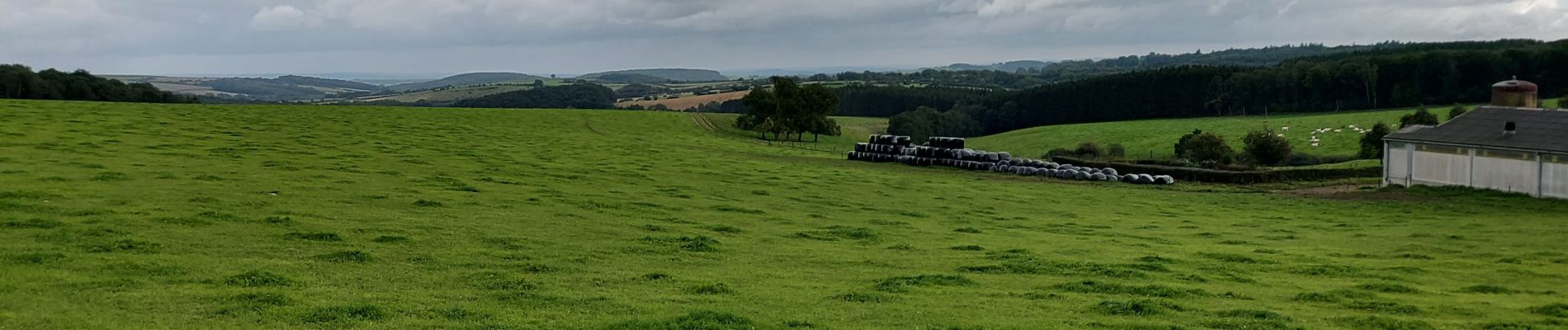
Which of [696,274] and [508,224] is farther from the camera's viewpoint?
[508,224]

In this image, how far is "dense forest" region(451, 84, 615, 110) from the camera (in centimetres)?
15225

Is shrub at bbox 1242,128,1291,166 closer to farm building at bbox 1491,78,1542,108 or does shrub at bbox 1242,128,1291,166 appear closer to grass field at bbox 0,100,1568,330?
farm building at bbox 1491,78,1542,108

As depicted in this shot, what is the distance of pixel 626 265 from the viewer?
16.8m

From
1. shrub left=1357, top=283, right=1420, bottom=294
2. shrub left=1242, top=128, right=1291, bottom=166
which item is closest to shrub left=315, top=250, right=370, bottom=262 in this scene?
shrub left=1357, top=283, right=1420, bottom=294

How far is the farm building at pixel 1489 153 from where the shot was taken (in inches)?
1326

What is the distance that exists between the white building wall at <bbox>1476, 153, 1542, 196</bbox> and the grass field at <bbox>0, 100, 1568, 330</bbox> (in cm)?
130

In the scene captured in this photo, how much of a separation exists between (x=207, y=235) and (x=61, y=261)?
3.25 metres

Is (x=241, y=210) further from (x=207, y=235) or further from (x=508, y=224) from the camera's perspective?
(x=508, y=224)

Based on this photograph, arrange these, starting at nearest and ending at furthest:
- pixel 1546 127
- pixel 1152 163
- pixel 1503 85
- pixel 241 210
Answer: pixel 241 210, pixel 1546 127, pixel 1503 85, pixel 1152 163

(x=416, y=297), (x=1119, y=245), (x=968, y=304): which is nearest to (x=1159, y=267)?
(x=1119, y=245)

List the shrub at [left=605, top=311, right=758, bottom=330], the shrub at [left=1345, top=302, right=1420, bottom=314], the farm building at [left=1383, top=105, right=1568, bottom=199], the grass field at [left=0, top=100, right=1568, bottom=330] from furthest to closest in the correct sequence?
the farm building at [left=1383, top=105, right=1568, bottom=199]
the shrub at [left=1345, top=302, right=1420, bottom=314]
the grass field at [left=0, top=100, right=1568, bottom=330]
the shrub at [left=605, top=311, right=758, bottom=330]

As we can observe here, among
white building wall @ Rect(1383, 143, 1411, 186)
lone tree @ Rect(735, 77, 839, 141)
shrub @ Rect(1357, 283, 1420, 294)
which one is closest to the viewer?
shrub @ Rect(1357, 283, 1420, 294)

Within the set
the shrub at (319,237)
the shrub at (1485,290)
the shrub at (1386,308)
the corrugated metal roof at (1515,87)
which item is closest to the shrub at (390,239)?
the shrub at (319,237)

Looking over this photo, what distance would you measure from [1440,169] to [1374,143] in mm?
27661
